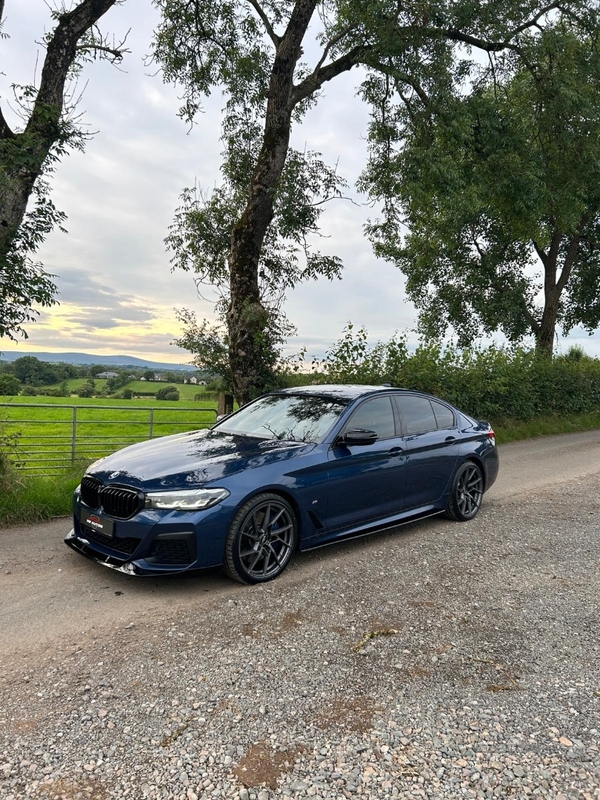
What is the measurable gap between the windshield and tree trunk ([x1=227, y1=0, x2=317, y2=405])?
4.46 m

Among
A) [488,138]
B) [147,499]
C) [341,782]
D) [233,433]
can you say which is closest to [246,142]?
[488,138]

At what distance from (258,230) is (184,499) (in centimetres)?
791

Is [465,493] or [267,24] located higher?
[267,24]

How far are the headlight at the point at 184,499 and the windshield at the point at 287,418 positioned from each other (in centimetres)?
124

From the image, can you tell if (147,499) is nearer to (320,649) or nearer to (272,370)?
(320,649)

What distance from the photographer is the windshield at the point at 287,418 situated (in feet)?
17.3

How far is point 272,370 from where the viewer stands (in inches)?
426

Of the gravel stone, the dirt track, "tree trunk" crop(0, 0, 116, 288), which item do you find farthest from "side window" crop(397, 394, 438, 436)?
"tree trunk" crop(0, 0, 116, 288)

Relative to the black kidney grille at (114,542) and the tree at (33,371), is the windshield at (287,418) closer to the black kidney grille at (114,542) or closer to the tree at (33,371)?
the black kidney grille at (114,542)

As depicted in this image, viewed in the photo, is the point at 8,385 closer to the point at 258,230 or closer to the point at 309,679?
the point at 258,230

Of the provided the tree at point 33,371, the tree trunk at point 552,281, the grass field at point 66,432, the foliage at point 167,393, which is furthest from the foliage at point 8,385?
the tree trunk at point 552,281

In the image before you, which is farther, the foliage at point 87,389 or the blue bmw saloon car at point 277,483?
the foliage at point 87,389

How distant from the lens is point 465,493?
6.45m


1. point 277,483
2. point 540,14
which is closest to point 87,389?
point 277,483
